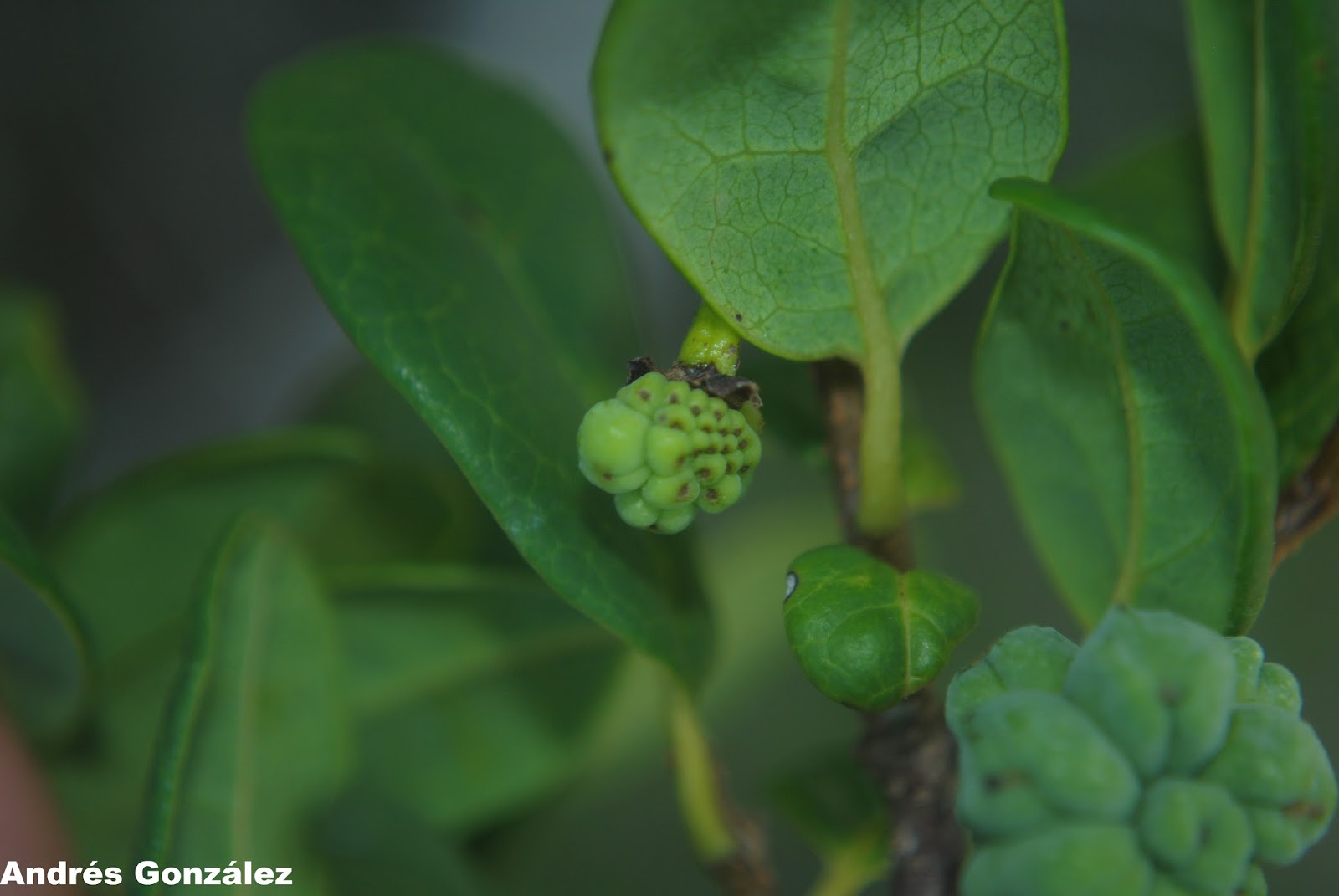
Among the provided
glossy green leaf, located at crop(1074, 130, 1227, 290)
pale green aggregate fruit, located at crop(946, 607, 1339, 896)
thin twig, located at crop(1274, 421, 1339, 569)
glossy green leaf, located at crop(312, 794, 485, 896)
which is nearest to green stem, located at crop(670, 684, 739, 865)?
glossy green leaf, located at crop(312, 794, 485, 896)

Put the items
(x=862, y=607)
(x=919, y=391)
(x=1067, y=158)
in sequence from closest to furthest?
(x=862, y=607)
(x=919, y=391)
(x=1067, y=158)

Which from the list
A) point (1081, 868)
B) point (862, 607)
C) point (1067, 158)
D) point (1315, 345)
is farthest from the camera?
point (1067, 158)

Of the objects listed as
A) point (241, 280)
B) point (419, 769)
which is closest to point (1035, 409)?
point (419, 769)

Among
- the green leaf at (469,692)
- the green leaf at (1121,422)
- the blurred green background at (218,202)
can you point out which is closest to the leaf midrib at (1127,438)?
the green leaf at (1121,422)

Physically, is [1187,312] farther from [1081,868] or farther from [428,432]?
[428,432]

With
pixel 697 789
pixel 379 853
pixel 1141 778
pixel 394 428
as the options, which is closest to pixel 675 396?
pixel 1141 778

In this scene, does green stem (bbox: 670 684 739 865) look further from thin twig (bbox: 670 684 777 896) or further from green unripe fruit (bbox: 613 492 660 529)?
green unripe fruit (bbox: 613 492 660 529)

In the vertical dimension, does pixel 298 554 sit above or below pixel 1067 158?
above

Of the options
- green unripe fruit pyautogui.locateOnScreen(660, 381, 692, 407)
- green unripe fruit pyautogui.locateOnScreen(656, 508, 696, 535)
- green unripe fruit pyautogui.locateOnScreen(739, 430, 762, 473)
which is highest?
green unripe fruit pyautogui.locateOnScreen(660, 381, 692, 407)

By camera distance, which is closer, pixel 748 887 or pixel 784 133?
pixel 784 133
